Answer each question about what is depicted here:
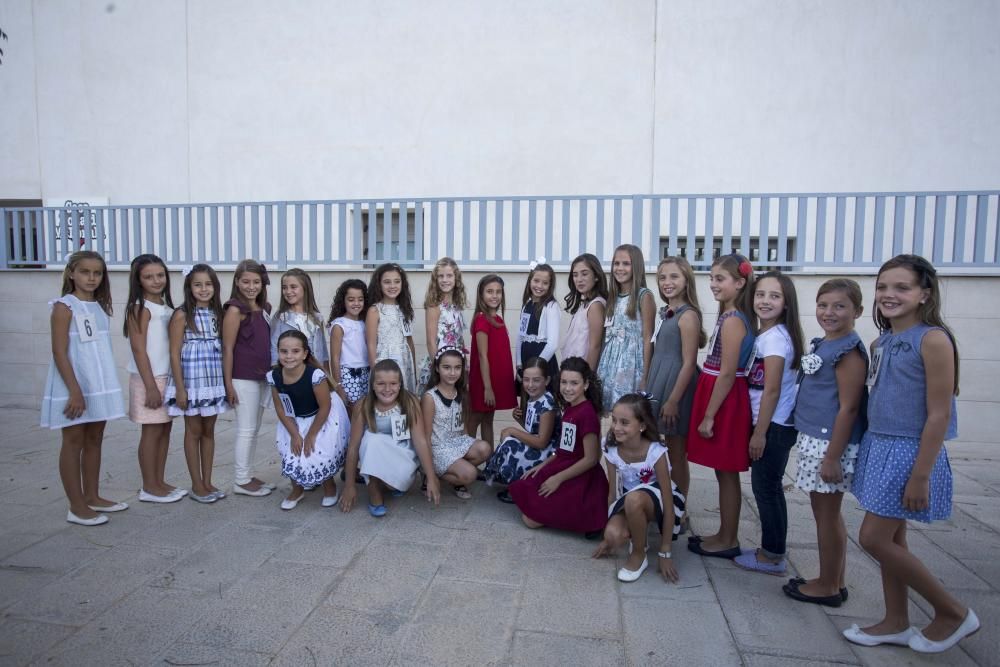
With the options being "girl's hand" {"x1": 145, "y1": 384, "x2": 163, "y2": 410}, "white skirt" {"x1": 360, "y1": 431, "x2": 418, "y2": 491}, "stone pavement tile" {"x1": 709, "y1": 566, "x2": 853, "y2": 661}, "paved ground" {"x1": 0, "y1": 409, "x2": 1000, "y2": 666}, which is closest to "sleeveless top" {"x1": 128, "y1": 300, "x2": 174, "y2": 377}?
"girl's hand" {"x1": 145, "y1": 384, "x2": 163, "y2": 410}

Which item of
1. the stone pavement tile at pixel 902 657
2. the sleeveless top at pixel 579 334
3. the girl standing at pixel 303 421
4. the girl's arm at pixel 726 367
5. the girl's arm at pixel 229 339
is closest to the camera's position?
the stone pavement tile at pixel 902 657

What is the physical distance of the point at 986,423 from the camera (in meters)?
5.14

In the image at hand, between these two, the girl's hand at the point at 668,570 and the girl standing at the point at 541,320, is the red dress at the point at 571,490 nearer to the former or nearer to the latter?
the girl's hand at the point at 668,570

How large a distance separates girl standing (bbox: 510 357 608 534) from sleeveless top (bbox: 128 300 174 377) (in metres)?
2.20

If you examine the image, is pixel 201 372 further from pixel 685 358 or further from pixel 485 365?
pixel 685 358

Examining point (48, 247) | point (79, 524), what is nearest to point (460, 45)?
→ point (48, 247)

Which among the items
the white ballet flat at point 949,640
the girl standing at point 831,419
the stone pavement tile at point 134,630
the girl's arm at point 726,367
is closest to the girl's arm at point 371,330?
the stone pavement tile at point 134,630

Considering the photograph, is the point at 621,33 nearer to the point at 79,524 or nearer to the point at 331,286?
the point at 331,286

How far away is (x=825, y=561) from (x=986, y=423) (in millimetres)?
3872

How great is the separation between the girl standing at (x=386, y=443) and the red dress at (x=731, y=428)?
1508mm

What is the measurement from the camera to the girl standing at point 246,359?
366cm

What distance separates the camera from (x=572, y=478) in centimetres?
323

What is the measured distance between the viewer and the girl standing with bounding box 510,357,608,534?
3.16 meters

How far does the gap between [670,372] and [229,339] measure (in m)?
2.61
